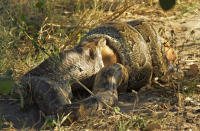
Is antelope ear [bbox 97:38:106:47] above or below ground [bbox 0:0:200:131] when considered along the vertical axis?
above

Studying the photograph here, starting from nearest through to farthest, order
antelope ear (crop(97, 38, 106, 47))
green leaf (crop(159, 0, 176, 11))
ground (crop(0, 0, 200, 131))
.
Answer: green leaf (crop(159, 0, 176, 11))
ground (crop(0, 0, 200, 131))
antelope ear (crop(97, 38, 106, 47))

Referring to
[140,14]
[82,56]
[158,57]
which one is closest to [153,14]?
[140,14]

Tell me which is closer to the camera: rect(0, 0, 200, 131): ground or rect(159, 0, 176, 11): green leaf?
rect(159, 0, 176, 11): green leaf

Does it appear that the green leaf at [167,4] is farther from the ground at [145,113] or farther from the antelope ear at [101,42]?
the antelope ear at [101,42]

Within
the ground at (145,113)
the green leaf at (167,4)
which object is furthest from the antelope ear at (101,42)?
the green leaf at (167,4)

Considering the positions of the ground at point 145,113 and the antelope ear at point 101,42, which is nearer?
the ground at point 145,113

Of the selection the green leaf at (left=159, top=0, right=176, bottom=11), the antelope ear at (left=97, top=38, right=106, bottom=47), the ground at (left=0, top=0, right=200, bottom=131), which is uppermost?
the green leaf at (left=159, top=0, right=176, bottom=11)

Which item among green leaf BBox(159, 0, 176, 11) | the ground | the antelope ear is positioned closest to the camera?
green leaf BBox(159, 0, 176, 11)

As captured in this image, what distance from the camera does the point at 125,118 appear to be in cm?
310

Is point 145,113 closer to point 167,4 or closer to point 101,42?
point 101,42

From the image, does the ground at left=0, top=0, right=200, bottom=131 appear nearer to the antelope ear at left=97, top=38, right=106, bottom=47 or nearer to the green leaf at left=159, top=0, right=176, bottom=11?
the antelope ear at left=97, top=38, right=106, bottom=47

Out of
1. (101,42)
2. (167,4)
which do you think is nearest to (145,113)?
(101,42)

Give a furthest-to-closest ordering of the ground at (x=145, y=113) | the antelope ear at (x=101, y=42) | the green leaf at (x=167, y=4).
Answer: the antelope ear at (x=101, y=42) → the ground at (x=145, y=113) → the green leaf at (x=167, y=4)

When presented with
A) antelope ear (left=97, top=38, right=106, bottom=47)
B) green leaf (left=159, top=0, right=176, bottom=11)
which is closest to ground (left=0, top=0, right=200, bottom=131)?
antelope ear (left=97, top=38, right=106, bottom=47)
